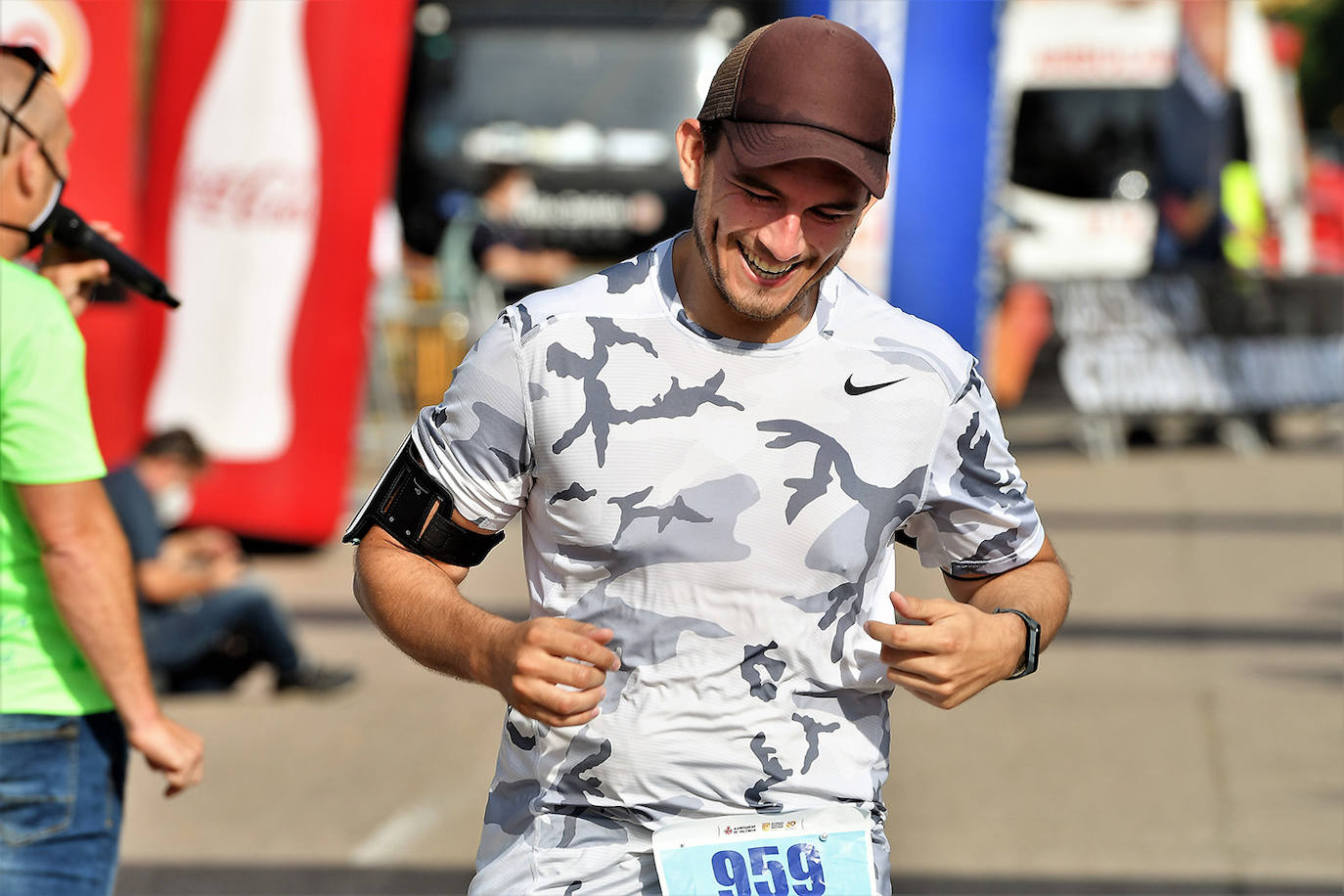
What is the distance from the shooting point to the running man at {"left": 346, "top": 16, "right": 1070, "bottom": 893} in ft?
8.50

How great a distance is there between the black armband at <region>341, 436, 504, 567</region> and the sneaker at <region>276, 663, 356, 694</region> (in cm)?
548

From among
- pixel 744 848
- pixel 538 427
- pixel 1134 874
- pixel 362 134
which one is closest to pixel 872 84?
pixel 538 427

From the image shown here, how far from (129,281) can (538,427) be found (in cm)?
135

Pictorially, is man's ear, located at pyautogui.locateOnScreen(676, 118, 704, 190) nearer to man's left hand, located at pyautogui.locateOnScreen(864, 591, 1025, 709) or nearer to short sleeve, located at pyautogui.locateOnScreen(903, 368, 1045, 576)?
short sleeve, located at pyautogui.locateOnScreen(903, 368, 1045, 576)

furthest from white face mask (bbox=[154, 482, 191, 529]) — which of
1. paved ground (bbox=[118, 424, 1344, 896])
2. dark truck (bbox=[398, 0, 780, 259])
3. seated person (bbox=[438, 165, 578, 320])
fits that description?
dark truck (bbox=[398, 0, 780, 259])

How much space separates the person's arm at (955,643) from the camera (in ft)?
8.20

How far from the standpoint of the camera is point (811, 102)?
255 centimetres

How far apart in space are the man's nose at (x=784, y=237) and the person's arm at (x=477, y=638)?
21.9 inches

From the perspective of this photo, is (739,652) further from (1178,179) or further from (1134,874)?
(1178,179)

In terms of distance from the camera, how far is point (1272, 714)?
7.69 metres

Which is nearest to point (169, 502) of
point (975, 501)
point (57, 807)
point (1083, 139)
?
point (57, 807)

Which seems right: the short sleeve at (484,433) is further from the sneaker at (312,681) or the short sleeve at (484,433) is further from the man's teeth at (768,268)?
the sneaker at (312,681)

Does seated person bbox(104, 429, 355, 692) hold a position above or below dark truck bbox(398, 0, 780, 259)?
below

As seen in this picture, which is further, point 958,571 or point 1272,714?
point 1272,714
